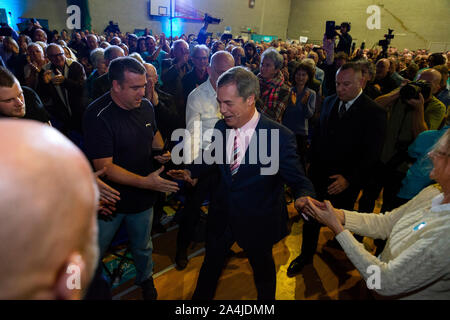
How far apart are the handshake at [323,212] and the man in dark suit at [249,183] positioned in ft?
0.07

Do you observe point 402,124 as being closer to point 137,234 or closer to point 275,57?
point 275,57

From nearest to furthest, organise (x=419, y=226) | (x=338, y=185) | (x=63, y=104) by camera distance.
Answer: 1. (x=419, y=226)
2. (x=338, y=185)
3. (x=63, y=104)

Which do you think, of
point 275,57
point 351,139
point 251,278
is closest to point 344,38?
point 275,57

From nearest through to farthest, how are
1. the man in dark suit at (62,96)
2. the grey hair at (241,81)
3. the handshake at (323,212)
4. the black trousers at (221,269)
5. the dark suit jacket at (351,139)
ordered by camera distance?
the handshake at (323,212) < the grey hair at (241,81) < the black trousers at (221,269) < the dark suit jacket at (351,139) < the man in dark suit at (62,96)

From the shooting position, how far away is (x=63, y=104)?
376cm

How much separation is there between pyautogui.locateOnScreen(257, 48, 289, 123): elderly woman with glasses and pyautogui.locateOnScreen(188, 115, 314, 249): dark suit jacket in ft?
4.58

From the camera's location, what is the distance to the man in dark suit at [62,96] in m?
3.73

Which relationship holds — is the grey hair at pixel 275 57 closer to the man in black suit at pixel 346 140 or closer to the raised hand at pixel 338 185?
the man in black suit at pixel 346 140

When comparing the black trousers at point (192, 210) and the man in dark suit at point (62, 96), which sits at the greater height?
the man in dark suit at point (62, 96)

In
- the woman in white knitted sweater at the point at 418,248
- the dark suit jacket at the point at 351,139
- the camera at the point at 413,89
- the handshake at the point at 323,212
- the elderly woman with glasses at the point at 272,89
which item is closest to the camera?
the woman in white knitted sweater at the point at 418,248

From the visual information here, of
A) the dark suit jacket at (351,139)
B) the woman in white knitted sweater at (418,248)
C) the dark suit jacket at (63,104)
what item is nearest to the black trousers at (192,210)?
the dark suit jacket at (351,139)

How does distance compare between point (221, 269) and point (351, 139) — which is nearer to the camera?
point (221, 269)

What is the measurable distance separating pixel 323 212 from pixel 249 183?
20.8 inches

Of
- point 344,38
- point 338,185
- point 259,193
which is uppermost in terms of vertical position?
point 344,38
